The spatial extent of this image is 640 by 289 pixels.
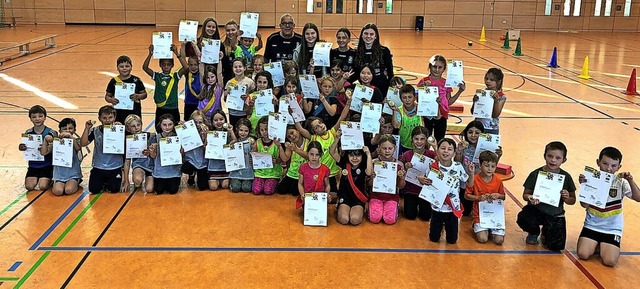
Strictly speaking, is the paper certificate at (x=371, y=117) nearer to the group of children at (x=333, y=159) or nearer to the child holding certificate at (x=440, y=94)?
the group of children at (x=333, y=159)

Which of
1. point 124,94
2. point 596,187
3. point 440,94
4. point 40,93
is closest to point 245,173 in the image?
point 124,94

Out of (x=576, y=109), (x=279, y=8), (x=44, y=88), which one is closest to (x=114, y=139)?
(x=44, y=88)

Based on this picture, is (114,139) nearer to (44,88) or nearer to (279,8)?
(44,88)

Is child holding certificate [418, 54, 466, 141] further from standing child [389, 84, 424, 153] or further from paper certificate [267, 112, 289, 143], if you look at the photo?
paper certificate [267, 112, 289, 143]

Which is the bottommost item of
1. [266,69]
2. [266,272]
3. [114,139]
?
[266,272]

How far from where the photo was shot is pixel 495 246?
5.15 metres

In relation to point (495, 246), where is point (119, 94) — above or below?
above

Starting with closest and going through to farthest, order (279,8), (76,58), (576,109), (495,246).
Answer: (495,246) → (576,109) → (76,58) → (279,8)

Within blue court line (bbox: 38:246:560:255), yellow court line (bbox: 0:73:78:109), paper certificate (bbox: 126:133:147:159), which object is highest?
paper certificate (bbox: 126:133:147:159)

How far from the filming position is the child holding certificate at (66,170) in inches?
244

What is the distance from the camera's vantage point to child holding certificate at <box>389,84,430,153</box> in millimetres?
6223

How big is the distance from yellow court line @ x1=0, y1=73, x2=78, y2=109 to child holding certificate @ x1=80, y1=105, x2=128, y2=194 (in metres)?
4.56

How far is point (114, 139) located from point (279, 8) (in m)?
23.5

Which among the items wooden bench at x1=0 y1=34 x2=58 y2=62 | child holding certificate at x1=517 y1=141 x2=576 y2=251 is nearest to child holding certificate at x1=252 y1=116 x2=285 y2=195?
child holding certificate at x1=517 y1=141 x2=576 y2=251
